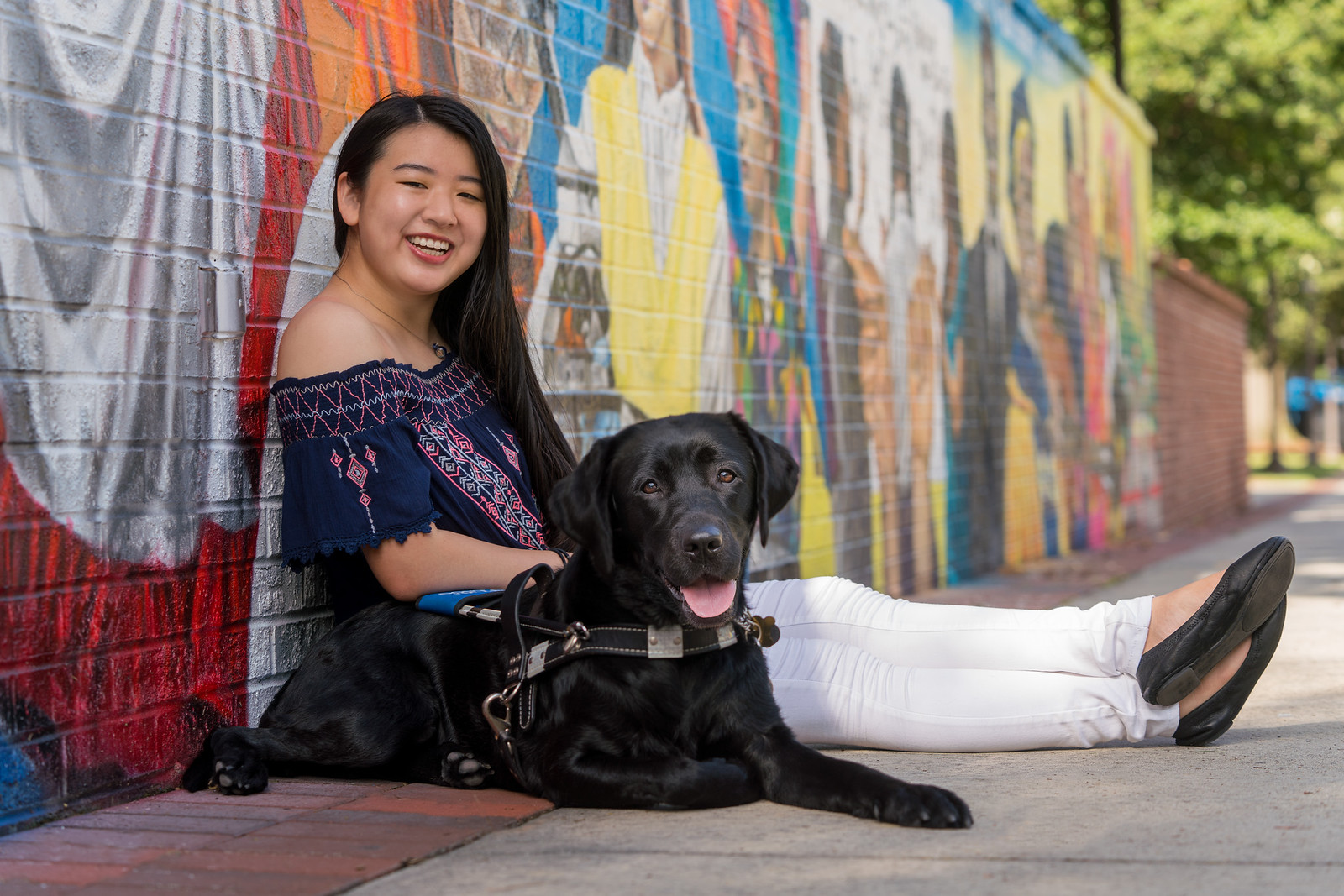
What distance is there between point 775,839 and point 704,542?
0.66 meters

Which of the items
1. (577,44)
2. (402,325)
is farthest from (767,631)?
(577,44)

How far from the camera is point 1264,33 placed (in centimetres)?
2102

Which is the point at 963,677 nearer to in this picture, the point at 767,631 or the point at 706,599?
the point at 767,631

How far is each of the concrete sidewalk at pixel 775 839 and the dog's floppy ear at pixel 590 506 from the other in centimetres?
63

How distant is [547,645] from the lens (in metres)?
3.36

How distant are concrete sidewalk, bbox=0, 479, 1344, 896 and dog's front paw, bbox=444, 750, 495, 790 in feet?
0.13

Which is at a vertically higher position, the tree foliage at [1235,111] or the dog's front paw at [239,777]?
the tree foliage at [1235,111]

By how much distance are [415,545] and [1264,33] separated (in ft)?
68.3

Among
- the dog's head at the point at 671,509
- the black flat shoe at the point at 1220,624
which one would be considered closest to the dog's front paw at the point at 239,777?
the dog's head at the point at 671,509

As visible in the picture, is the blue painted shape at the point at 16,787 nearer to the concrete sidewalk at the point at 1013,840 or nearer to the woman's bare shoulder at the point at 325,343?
the concrete sidewalk at the point at 1013,840

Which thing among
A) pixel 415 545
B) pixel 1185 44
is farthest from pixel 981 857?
pixel 1185 44

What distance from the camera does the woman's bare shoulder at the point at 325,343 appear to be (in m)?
3.71

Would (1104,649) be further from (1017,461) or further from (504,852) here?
(1017,461)

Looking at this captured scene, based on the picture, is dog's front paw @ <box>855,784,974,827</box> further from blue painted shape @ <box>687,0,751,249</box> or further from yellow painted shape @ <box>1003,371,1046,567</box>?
yellow painted shape @ <box>1003,371,1046,567</box>
